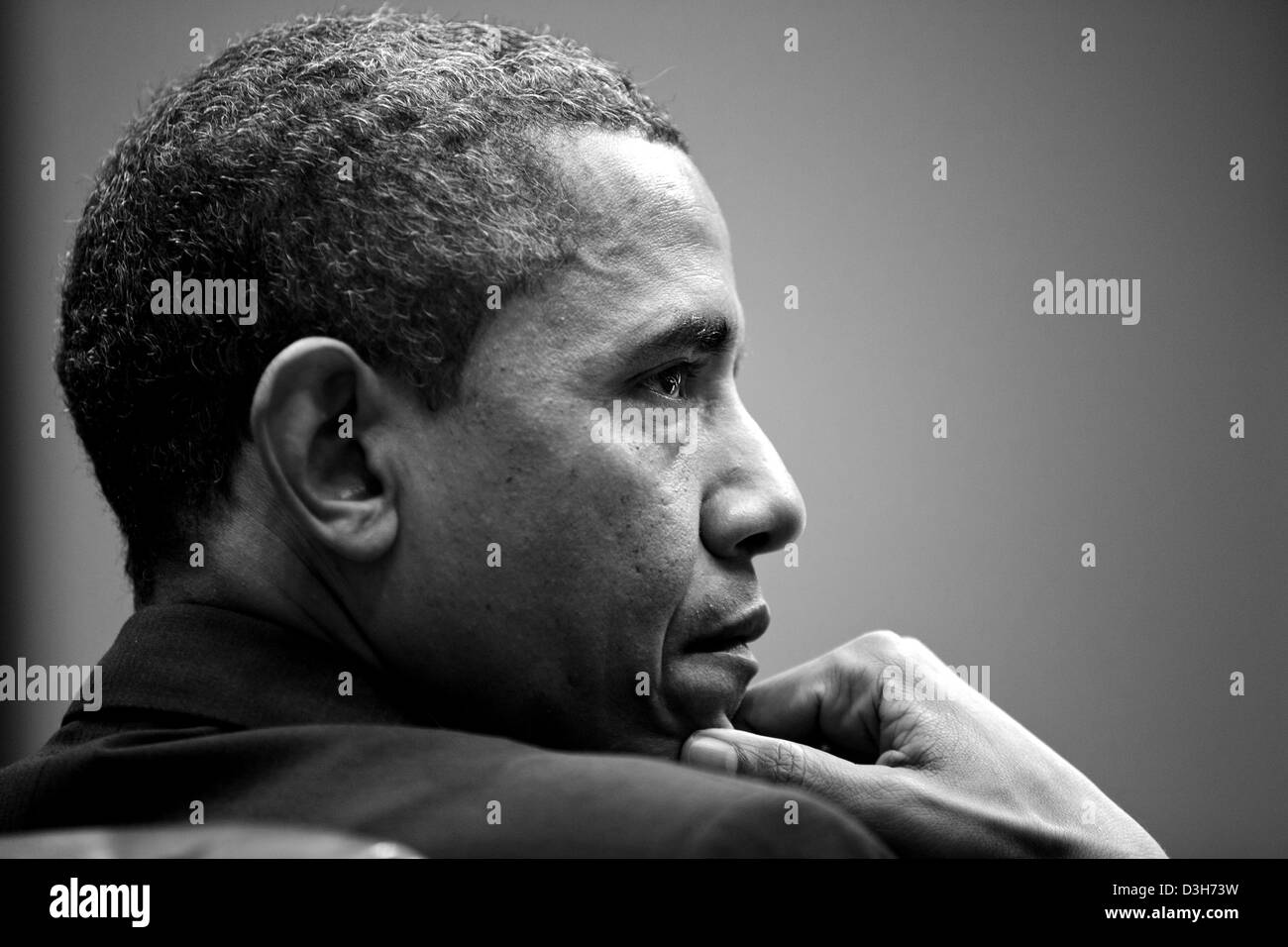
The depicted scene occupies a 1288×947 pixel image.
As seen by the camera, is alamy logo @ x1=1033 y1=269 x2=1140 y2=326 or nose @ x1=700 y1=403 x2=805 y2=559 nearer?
nose @ x1=700 y1=403 x2=805 y2=559

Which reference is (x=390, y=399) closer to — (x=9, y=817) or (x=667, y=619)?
(x=667, y=619)

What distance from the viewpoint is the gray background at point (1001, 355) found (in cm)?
326

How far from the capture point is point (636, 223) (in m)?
1.44

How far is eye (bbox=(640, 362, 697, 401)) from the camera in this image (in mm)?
1429

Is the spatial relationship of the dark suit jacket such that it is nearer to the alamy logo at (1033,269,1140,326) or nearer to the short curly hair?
the short curly hair

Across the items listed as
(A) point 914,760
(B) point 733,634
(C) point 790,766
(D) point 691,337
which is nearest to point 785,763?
(C) point 790,766

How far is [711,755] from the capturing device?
142cm

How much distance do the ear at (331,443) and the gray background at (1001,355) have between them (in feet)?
6.76

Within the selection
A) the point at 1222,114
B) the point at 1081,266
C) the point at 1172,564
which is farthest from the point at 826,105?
the point at 1172,564

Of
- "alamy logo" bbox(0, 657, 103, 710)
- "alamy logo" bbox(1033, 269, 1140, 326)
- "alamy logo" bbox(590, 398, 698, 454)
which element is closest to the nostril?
"alamy logo" bbox(590, 398, 698, 454)

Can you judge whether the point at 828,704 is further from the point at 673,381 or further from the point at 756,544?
the point at 673,381

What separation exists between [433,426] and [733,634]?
424 mm
